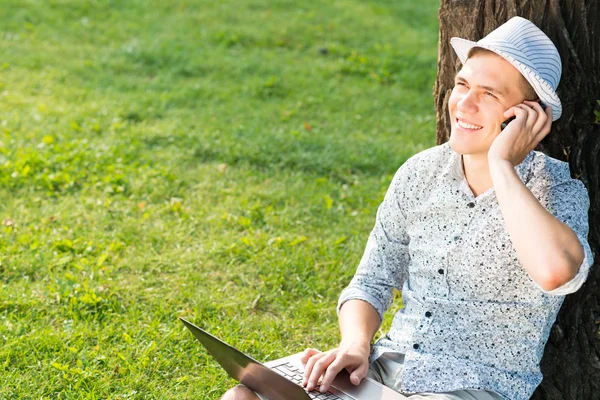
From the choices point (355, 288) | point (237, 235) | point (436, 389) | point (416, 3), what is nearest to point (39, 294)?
point (237, 235)

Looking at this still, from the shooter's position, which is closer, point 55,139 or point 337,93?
point 55,139

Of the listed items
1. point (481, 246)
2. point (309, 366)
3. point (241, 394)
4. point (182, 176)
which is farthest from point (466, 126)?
point (182, 176)

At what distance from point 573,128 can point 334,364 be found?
144cm

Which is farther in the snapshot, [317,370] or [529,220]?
[317,370]

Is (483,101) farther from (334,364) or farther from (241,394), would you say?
(241,394)

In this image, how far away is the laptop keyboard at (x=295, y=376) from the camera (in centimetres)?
271

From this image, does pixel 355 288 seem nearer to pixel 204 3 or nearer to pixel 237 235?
pixel 237 235

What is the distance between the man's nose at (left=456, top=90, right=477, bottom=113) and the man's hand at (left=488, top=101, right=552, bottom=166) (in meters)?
0.11

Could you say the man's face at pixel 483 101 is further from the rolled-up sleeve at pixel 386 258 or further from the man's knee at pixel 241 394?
the man's knee at pixel 241 394

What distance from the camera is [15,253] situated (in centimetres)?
491

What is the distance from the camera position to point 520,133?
106 inches

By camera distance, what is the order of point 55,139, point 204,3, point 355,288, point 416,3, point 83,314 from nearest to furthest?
point 355,288 → point 83,314 → point 55,139 → point 204,3 → point 416,3

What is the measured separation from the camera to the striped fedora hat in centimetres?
269

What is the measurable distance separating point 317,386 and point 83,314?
1.94m
